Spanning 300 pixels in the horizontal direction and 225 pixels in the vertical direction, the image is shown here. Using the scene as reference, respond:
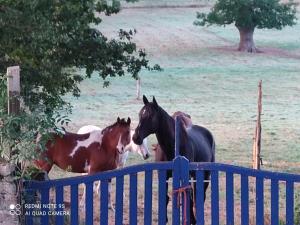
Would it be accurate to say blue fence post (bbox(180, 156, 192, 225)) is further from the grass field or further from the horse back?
the grass field

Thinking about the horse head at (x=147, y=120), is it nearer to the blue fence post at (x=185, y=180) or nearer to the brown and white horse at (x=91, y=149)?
the brown and white horse at (x=91, y=149)

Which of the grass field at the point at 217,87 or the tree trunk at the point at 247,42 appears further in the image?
the tree trunk at the point at 247,42

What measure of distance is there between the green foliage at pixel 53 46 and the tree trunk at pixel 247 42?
44.5 m

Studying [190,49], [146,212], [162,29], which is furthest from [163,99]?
[162,29]

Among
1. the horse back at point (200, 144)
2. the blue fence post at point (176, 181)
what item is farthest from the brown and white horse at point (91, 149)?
the blue fence post at point (176, 181)

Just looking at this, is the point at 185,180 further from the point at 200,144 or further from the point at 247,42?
the point at 247,42

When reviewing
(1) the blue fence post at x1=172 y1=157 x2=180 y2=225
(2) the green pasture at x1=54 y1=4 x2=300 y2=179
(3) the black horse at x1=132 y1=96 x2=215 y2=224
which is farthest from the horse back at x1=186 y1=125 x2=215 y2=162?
(2) the green pasture at x1=54 y1=4 x2=300 y2=179

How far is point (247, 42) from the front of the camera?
185 ft

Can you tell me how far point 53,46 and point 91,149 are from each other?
1623 mm

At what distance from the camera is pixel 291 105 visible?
31828mm

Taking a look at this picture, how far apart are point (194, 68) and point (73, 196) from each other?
40660 mm

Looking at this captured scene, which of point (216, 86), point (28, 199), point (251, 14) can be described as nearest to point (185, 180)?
point (28, 199)

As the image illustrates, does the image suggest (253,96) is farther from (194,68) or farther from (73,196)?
(73,196)

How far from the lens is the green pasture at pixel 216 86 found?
74.1 feet
